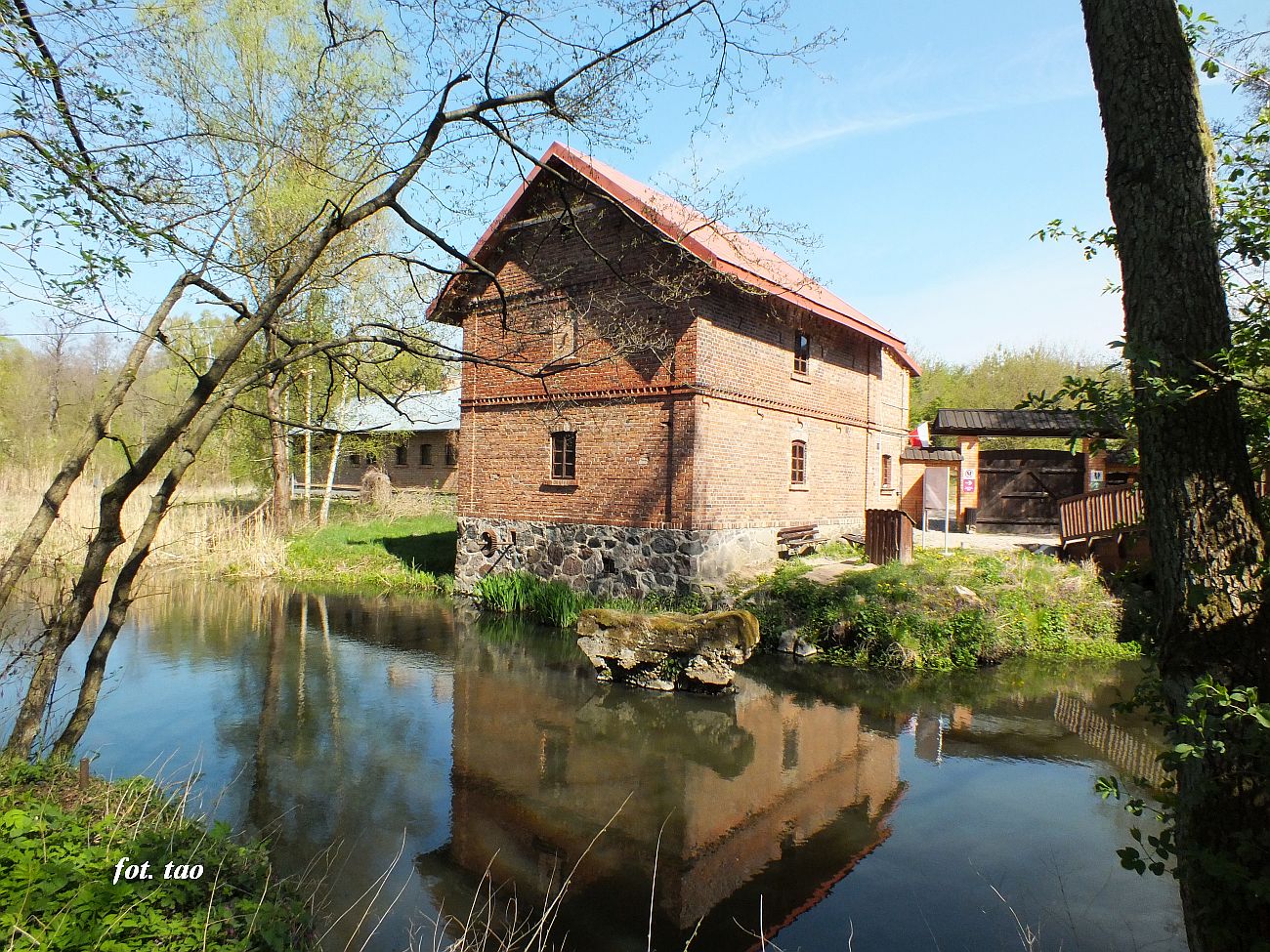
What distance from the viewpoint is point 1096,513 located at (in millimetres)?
13844

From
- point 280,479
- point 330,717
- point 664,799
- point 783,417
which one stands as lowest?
point 664,799

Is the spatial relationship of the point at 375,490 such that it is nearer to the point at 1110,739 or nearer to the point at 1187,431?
the point at 1110,739

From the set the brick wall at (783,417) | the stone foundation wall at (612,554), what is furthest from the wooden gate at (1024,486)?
the stone foundation wall at (612,554)

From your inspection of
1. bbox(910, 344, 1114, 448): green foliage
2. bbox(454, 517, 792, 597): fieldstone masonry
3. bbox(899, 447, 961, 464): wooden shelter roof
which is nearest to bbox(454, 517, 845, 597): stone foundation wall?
bbox(454, 517, 792, 597): fieldstone masonry

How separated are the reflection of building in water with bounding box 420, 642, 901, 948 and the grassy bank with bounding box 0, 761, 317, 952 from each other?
1.55 meters

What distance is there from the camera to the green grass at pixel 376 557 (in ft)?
53.3

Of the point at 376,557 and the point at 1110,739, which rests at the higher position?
the point at 376,557

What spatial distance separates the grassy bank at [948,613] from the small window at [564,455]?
170 inches

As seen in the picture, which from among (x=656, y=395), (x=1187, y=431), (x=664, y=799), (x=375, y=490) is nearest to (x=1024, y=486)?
(x=656, y=395)

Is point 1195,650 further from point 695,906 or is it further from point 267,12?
point 267,12

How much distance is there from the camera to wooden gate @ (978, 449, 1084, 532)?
19.3 meters

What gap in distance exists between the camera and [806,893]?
4.76 meters

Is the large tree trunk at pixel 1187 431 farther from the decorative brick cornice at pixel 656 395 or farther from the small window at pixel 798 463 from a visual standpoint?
the small window at pixel 798 463

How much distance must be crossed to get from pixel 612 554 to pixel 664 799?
22.9 ft
